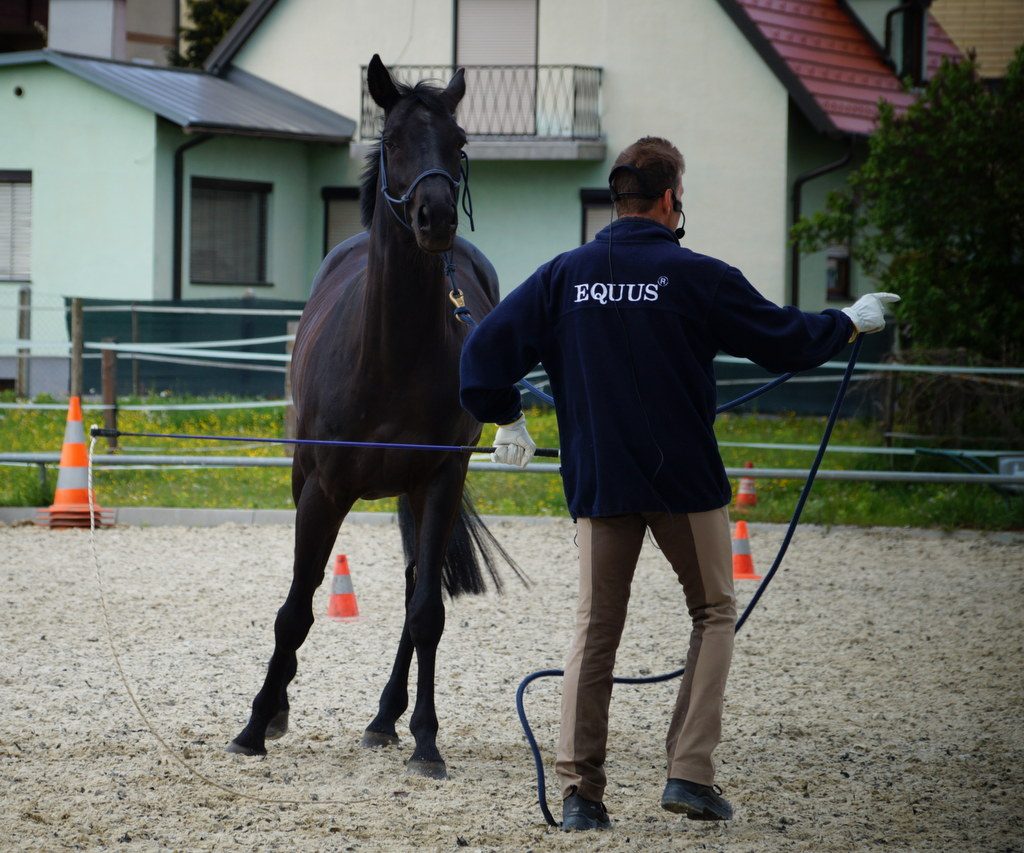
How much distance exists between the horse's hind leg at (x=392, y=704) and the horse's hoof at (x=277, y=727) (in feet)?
1.05

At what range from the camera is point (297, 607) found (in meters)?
5.77

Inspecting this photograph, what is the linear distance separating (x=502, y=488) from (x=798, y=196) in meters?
9.59

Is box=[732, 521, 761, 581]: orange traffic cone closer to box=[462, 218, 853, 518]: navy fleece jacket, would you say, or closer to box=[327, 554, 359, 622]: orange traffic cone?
box=[327, 554, 359, 622]: orange traffic cone

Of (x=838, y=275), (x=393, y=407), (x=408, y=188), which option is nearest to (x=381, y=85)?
(x=408, y=188)

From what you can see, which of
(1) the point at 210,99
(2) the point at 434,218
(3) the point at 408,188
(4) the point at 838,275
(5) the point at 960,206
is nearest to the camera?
(2) the point at 434,218

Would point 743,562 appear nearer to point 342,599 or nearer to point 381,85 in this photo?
point 342,599

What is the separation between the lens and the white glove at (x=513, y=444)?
4855 millimetres

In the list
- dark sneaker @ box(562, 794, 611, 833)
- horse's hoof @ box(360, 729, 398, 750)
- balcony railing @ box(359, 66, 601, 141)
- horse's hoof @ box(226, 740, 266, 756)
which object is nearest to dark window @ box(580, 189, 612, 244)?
balcony railing @ box(359, 66, 601, 141)

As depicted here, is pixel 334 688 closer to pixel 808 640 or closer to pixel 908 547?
pixel 808 640

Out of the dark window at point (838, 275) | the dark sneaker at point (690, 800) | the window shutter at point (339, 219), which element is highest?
the window shutter at point (339, 219)

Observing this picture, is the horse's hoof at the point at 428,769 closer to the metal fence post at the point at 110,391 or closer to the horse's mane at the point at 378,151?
the horse's mane at the point at 378,151

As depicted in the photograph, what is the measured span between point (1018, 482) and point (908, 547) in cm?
→ 117

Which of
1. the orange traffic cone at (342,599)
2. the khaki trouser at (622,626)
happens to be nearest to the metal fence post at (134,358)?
the orange traffic cone at (342,599)

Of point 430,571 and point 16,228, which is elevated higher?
point 16,228
